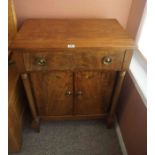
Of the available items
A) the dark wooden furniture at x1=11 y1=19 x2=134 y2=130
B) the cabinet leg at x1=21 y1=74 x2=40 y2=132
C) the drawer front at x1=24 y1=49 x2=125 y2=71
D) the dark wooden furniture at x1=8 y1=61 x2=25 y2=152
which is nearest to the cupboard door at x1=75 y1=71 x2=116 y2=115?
the dark wooden furniture at x1=11 y1=19 x2=134 y2=130

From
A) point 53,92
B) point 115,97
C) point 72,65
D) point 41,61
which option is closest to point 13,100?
point 53,92

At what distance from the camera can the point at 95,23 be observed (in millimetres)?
1191

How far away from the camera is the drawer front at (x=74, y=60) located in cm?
95

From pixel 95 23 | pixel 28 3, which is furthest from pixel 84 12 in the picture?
pixel 28 3

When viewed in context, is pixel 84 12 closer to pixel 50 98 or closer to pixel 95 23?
pixel 95 23

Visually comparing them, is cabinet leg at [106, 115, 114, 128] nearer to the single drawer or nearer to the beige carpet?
the beige carpet

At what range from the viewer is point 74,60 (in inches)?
38.6

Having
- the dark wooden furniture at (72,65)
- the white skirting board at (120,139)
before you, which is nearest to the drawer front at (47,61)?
the dark wooden furniture at (72,65)

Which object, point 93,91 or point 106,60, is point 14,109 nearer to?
point 93,91

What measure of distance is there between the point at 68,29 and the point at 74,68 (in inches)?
11.0

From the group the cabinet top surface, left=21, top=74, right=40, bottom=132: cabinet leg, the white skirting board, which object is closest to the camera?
the cabinet top surface

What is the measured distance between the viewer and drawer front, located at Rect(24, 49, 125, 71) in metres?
0.95

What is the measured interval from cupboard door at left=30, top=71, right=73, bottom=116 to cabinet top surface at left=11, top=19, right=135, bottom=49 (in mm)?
237

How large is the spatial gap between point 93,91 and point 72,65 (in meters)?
0.32
